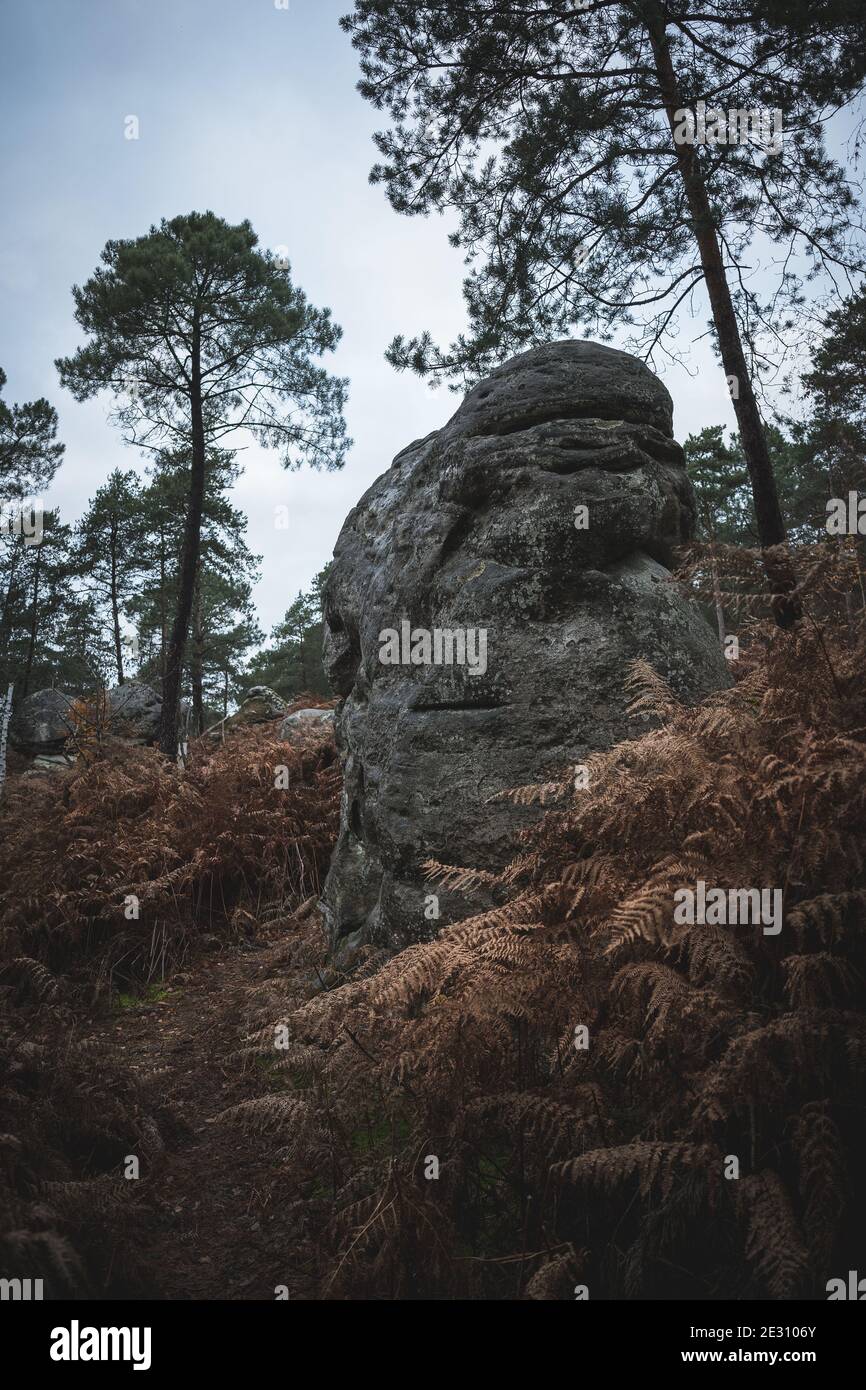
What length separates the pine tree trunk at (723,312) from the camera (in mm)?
8070

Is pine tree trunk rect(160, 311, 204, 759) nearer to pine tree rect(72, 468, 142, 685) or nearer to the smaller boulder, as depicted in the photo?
the smaller boulder

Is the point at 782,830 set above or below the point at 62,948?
above

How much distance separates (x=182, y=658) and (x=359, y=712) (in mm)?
9027

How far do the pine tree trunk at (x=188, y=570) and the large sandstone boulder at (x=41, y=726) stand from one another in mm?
10519

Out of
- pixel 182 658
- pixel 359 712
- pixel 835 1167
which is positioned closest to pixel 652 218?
pixel 359 712

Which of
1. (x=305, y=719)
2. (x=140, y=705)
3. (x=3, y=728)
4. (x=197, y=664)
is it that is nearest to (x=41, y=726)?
(x=140, y=705)

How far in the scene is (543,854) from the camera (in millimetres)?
3445

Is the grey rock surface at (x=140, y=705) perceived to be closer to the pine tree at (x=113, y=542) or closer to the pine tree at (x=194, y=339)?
the pine tree at (x=113, y=542)

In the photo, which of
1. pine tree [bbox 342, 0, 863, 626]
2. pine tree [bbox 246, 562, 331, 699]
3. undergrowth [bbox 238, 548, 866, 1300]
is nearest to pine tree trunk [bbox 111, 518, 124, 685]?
pine tree [bbox 246, 562, 331, 699]

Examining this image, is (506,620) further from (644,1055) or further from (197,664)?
Result: (197,664)

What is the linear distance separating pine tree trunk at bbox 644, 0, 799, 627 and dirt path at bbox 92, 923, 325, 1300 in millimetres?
6480

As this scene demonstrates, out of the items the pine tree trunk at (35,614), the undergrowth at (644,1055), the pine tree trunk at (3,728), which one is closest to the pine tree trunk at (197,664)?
the pine tree trunk at (35,614)

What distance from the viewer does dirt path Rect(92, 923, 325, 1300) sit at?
10.0ft
